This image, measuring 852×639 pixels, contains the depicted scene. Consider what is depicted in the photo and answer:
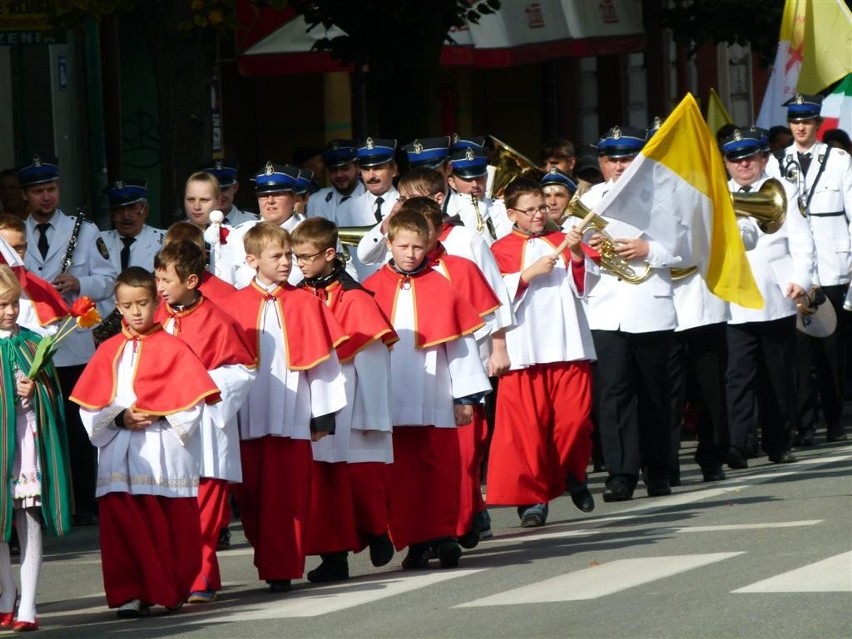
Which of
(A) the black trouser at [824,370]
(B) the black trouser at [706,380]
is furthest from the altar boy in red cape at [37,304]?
(A) the black trouser at [824,370]

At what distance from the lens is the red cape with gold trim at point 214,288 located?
41.5 feet

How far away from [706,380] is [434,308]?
4036mm

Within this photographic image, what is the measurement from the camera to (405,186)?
13.0 m

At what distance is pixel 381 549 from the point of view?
466 inches

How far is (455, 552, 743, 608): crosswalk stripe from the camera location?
33.5 ft

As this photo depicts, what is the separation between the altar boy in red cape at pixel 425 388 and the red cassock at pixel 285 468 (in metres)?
0.55

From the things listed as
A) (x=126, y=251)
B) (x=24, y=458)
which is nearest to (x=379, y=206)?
(x=126, y=251)

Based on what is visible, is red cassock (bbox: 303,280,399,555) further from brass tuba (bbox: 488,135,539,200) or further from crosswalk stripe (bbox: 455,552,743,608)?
brass tuba (bbox: 488,135,539,200)

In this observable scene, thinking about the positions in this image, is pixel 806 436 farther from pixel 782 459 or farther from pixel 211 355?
pixel 211 355

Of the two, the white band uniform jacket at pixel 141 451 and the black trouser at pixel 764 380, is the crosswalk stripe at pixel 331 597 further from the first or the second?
the black trouser at pixel 764 380

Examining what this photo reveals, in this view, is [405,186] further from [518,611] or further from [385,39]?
[385,39]

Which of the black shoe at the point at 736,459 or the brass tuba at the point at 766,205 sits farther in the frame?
the black shoe at the point at 736,459

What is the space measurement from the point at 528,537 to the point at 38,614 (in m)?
2.81

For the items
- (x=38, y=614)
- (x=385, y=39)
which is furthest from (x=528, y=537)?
(x=385, y=39)
